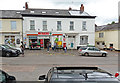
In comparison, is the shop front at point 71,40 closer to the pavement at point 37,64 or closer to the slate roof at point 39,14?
the slate roof at point 39,14

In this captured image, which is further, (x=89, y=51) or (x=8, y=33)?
(x=8, y=33)

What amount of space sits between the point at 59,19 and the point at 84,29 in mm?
6013

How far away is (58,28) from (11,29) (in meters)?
9.73

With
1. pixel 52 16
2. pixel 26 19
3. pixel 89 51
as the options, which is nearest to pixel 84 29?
pixel 52 16

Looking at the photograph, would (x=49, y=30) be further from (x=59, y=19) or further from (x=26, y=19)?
(x=26, y=19)

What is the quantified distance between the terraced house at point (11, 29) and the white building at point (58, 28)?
118 cm

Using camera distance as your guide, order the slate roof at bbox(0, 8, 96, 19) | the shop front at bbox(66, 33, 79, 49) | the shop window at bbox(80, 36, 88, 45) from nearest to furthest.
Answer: the slate roof at bbox(0, 8, 96, 19) < the shop front at bbox(66, 33, 79, 49) < the shop window at bbox(80, 36, 88, 45)

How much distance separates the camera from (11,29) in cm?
2500

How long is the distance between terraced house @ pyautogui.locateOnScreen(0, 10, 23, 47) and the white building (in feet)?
3.87

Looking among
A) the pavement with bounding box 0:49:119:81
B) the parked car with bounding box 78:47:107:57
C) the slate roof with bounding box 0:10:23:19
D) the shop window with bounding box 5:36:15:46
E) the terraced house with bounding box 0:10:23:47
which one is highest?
the slate roof with bounding box 0:10:23:19

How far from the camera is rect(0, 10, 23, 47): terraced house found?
81.3ft

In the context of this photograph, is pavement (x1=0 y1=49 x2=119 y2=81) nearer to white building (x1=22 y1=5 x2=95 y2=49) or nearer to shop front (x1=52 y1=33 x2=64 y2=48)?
white building (x1=22 y1=5 x2=95 y2=49)

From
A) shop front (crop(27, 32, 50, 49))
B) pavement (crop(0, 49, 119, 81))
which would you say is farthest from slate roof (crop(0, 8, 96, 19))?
pavement (crop(0, 49, 119, 81))

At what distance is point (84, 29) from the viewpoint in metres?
27.3
